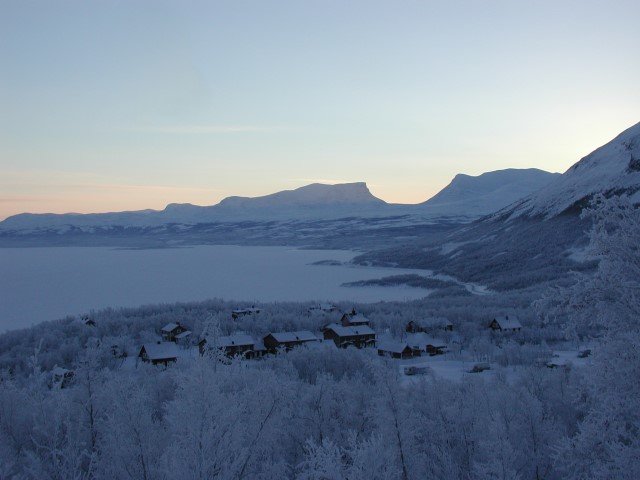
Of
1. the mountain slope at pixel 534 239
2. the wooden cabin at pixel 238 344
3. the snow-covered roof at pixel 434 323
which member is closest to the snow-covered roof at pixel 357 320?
the snow-covered roof at pixel 434 323

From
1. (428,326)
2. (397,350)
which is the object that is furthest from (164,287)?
(397,350)

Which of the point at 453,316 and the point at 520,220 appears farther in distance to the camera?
the point at 520,220

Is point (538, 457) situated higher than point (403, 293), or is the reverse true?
point (538, 457)

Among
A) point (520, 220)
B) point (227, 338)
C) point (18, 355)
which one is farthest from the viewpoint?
point (520, 220)

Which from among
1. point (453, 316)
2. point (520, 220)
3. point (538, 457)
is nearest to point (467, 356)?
point (453, 316)

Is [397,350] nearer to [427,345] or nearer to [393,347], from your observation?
[393,347]

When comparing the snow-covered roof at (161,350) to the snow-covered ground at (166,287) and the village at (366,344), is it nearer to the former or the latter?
the village at (366,344)

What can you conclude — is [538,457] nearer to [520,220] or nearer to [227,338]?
[227,338]
